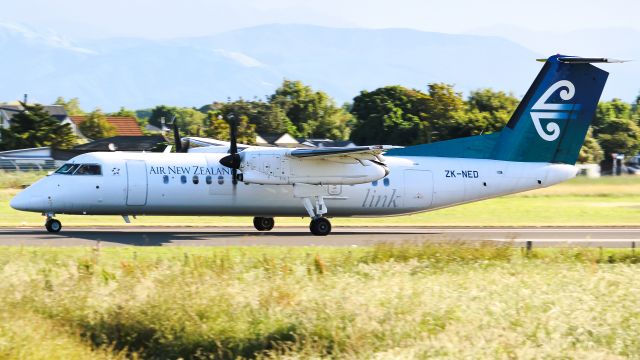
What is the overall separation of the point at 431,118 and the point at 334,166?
53.9m

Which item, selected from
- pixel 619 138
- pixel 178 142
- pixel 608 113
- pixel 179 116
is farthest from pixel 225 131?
pixel 179 116

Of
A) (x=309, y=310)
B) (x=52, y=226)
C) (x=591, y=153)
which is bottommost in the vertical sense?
A: (x=309, y=310)

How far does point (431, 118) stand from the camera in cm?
7819

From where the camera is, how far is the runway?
2277 cm

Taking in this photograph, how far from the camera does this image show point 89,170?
24234mm

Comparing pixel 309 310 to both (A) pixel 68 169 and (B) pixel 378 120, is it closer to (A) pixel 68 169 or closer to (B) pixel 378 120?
(A) pixel 68 169

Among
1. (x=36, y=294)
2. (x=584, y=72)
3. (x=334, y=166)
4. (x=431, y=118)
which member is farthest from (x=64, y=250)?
(x=431, y=118)

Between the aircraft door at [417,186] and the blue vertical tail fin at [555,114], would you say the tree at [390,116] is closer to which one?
the blue vertical tail fin at [555,114]

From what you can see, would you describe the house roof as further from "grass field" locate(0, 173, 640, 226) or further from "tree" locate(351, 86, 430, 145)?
"grass field" locate(0, 173, 640, 226)

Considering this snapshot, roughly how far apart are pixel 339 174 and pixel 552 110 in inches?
293

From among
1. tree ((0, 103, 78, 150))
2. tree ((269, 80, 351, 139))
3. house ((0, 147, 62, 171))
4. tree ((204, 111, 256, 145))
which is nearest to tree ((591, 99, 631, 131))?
tree ((269, 80, 351, 139))

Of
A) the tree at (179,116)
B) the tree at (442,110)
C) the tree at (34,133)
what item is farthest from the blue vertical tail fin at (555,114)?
the tree at (179,116)

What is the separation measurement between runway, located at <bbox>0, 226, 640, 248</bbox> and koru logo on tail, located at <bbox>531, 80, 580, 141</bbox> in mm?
3301

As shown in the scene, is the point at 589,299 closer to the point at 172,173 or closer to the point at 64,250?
the point at 64,250
